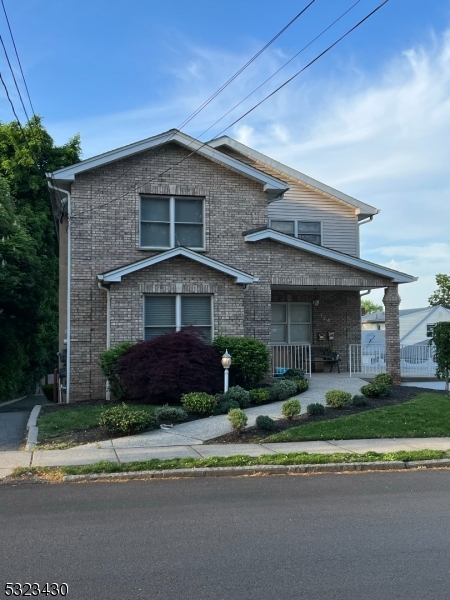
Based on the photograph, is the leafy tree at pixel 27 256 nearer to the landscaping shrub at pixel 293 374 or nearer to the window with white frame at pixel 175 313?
the window with white frame at pixel 175 313

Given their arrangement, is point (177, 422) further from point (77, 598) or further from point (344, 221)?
point (344, 221)

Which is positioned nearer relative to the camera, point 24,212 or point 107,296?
point 107,296

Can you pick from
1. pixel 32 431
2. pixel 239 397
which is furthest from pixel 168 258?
pixel 32 431

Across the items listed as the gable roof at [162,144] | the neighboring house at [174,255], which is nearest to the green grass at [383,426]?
the neighboring house at [174,255]

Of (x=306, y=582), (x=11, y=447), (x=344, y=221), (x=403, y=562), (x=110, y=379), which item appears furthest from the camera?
(x=344, y=221)

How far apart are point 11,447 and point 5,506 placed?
374 cm

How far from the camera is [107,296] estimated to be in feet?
53.4

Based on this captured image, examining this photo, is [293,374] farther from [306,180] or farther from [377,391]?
[306,180]

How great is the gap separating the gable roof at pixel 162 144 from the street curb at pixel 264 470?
10.0m

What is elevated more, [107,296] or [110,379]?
[107,296]

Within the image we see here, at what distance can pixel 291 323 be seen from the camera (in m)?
20.7

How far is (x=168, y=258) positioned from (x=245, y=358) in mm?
3258

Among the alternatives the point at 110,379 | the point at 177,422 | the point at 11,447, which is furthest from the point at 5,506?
the point at 110,379

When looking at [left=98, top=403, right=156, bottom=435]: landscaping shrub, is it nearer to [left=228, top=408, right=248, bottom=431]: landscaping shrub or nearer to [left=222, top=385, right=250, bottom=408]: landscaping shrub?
[left=228, top=408, right=248, bottom=431]: landscaping shrub
